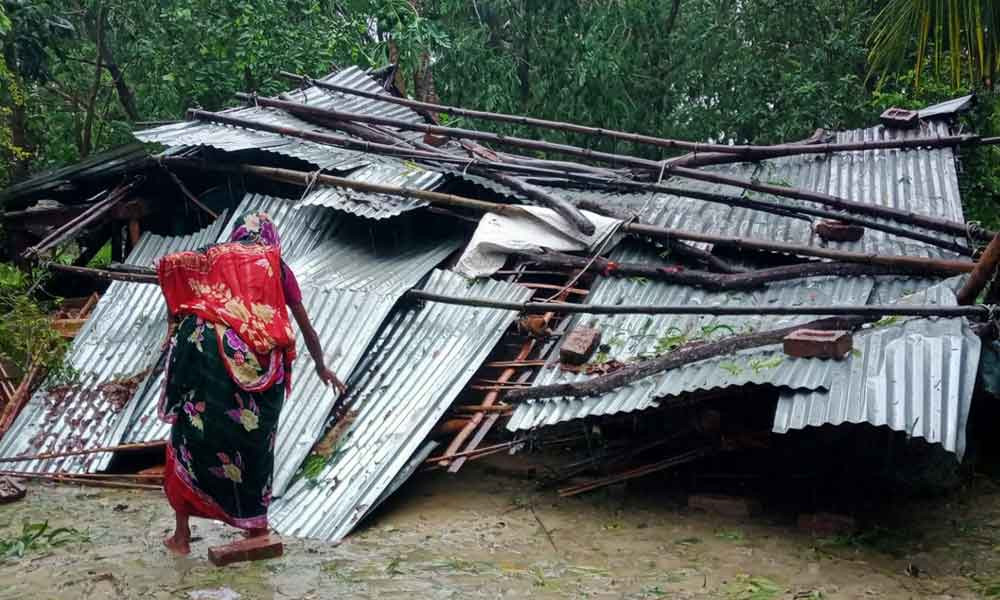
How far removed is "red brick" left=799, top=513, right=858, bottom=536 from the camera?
5069 mm

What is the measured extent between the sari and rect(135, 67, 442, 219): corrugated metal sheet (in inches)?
86.6

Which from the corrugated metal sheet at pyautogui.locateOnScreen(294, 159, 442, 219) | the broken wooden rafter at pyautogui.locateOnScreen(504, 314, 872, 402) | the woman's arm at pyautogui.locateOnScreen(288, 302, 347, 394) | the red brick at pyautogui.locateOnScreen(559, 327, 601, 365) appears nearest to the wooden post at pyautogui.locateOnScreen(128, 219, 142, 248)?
the corrugated metal sheet at pyautogui.locateOnScreen(294, 159, 442, 219)

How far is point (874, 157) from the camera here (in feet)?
27.2

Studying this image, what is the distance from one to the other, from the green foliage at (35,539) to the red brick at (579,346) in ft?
9.25

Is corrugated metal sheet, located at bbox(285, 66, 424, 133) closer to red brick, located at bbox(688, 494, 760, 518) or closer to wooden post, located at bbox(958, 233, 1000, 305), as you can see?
red brick, located at bbox(688, 494, 760, 518)

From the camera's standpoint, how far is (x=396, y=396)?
6023 mm

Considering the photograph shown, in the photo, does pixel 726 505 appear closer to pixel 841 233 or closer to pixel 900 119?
pixel 841 233

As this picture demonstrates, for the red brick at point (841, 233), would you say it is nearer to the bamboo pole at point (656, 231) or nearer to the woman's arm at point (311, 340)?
the bamboo pole at point (656, 231)

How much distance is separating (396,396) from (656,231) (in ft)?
6.60

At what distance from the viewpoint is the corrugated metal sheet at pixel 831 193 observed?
22.1 feet

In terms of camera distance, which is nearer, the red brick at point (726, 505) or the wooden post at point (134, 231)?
the red brick at point (726, 505)

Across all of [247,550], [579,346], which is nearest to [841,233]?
[579,346]

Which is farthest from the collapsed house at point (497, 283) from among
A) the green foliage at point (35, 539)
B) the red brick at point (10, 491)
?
the green foliage at point (35, 539)

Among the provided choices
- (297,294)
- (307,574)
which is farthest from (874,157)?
(307,574)
